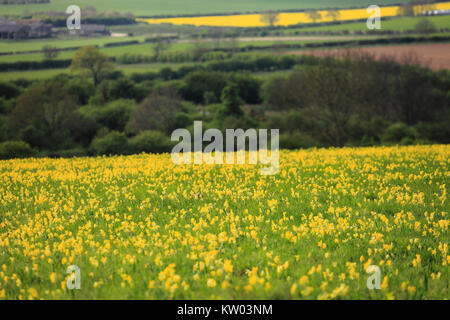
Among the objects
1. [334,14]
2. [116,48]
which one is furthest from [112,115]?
[334,14]

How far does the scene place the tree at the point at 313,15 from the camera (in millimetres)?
123688

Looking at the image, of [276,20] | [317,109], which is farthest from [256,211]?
[276,20]

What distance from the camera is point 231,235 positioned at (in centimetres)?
870

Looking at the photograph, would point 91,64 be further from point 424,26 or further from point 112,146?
point 424,26

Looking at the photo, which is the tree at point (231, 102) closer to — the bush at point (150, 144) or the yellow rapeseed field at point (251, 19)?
the bush at point (150, 144)

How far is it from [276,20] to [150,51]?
38264 mm

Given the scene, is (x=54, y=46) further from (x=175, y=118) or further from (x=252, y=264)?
(x=252, y=264)

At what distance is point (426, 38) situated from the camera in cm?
9050

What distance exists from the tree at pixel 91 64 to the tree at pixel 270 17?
54928 mm

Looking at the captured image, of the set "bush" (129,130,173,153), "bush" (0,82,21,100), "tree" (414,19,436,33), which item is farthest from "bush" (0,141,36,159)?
"tree" (414,19,436,33)

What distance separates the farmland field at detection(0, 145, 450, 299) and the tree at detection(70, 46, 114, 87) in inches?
3145

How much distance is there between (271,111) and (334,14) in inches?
2418

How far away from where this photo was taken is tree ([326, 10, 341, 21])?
390 feet

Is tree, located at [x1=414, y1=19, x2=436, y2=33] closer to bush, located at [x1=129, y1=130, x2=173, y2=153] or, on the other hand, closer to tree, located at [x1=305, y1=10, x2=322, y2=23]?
tree, located at [x1=305, y1=10, x2=322, y2=23]
